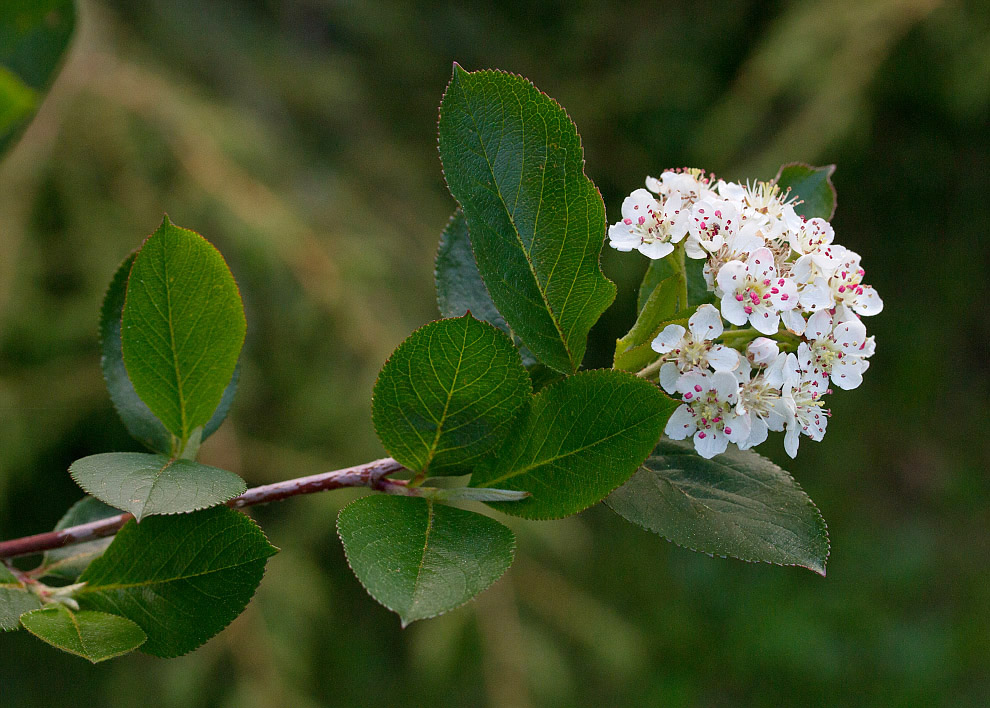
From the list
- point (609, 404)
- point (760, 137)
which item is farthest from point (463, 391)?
point (760, 137)

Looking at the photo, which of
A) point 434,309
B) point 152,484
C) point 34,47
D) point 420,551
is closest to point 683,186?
point 420,551

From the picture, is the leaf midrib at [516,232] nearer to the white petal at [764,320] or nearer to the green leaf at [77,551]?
the white petal at [764,320]

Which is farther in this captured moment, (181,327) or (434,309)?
(434,309)

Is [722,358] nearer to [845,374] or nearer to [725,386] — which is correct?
Result: [725,386]

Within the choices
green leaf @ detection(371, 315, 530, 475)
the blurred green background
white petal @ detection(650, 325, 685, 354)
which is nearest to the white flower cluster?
white petal @ detection(650, 325, 685, 354)

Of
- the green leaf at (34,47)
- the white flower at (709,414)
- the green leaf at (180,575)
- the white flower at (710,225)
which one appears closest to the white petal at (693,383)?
the white flower at (709,414)

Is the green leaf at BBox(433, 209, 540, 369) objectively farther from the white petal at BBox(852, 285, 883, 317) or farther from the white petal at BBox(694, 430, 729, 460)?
the white petal at BBox(852, 285, 883, 317)
